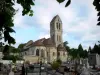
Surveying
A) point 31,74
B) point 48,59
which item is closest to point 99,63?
point 31,74

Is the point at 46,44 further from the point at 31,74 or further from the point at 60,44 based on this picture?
the point at 31,74

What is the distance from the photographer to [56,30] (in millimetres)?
105000

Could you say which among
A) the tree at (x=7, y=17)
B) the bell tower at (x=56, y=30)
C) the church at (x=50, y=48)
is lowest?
the tree at (x=7, y=17)

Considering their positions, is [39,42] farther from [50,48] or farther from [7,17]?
[7,17]

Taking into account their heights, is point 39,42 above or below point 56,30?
below

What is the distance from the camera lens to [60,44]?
335 ft

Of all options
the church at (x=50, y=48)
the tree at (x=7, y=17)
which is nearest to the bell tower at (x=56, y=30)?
the church at (x=50, y=48)

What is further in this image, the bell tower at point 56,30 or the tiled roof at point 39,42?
the bell tower at point 56,30

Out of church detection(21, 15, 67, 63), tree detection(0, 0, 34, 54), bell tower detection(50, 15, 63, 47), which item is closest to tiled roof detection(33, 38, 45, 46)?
church detection(21, 15, 67, 63)

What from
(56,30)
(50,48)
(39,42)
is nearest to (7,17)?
(50,48)

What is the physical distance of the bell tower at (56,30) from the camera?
343ft

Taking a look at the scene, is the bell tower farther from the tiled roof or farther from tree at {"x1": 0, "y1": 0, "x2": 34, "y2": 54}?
tree at {"x1": 0, "y1": 0, "x2": 34, "y2": 54}

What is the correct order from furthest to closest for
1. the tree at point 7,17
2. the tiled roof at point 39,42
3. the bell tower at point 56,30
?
the bell tower at point 56,30 → the tiled roof at point 39,42 → the tree at point 7,17

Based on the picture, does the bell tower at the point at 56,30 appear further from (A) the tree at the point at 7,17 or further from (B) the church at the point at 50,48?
(A) the tree at the point at 7,17
